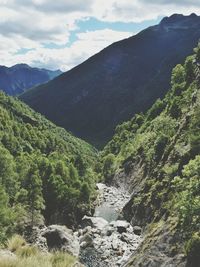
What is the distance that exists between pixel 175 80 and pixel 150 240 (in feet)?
343

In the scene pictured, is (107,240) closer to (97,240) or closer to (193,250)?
(97,240)

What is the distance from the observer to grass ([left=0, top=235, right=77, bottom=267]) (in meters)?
15.2

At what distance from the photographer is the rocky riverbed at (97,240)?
196 ft

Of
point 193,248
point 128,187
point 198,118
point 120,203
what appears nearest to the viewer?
point 193,248

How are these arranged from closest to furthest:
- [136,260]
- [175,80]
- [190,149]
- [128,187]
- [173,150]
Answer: [136,260] → [190,149] → [173,150] → [128,187] → [175,80]

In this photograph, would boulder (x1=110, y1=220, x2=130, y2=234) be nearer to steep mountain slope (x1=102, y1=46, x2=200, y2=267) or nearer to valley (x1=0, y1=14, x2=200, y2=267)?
valley (x1=0, y1=14, x2=200, y2=267)

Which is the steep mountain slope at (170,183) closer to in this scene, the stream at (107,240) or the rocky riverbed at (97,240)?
the stream at (107,240)

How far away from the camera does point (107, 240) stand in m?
77.1

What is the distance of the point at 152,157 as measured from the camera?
11712 cm

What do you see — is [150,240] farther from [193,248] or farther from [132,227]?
[132,227]

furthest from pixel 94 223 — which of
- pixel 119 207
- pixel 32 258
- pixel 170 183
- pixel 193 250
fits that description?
pixel 32 258

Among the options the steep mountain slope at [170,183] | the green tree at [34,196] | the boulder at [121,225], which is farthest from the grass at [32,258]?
the green tree at [34,196]

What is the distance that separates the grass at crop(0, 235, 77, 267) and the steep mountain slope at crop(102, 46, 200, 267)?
100 ft

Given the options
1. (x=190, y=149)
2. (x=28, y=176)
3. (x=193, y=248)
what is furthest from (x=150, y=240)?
(x=28, y=176)
